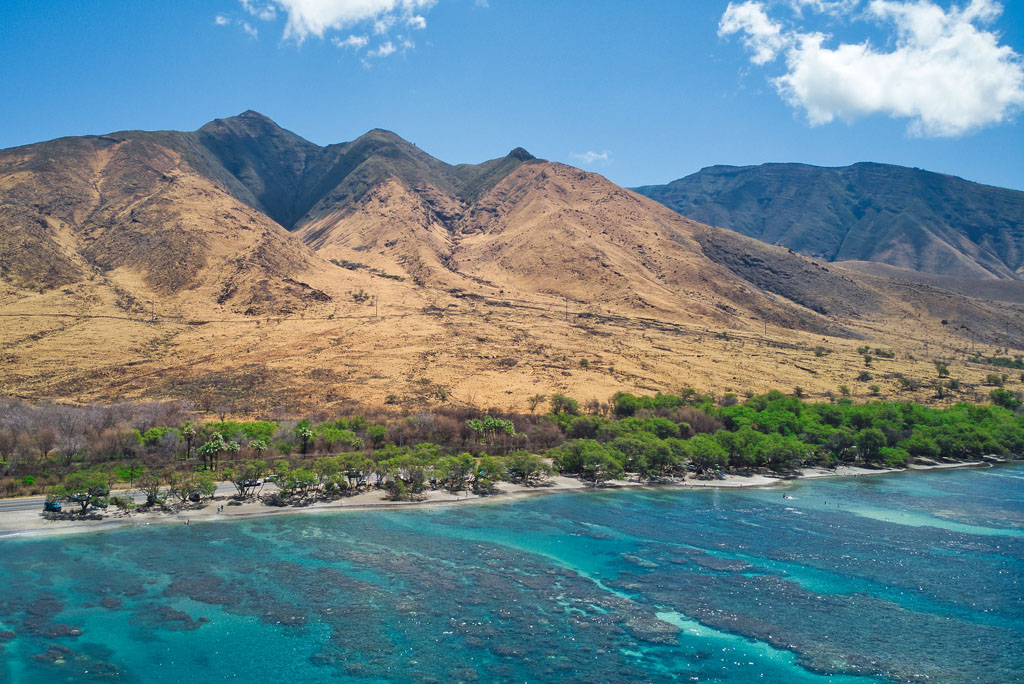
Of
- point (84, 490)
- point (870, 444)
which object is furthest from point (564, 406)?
point (84, 490)

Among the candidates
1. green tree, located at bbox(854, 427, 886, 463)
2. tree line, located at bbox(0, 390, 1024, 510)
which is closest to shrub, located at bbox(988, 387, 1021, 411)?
tree line, located at bbox(0, 390, 1024, 510)

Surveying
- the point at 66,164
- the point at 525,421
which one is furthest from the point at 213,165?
the point at 525,421

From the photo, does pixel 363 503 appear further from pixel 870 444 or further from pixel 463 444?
pixel 870 444

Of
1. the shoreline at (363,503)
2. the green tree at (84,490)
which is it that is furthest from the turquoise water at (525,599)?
the green tree at (84,490)

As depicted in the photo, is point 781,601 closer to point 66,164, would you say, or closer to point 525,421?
point 525,421

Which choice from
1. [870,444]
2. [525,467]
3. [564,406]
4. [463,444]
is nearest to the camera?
[525,467]

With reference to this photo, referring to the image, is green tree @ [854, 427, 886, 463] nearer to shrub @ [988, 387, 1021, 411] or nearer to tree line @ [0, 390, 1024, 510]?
tree line @ [0, 390, 1024, 510]
